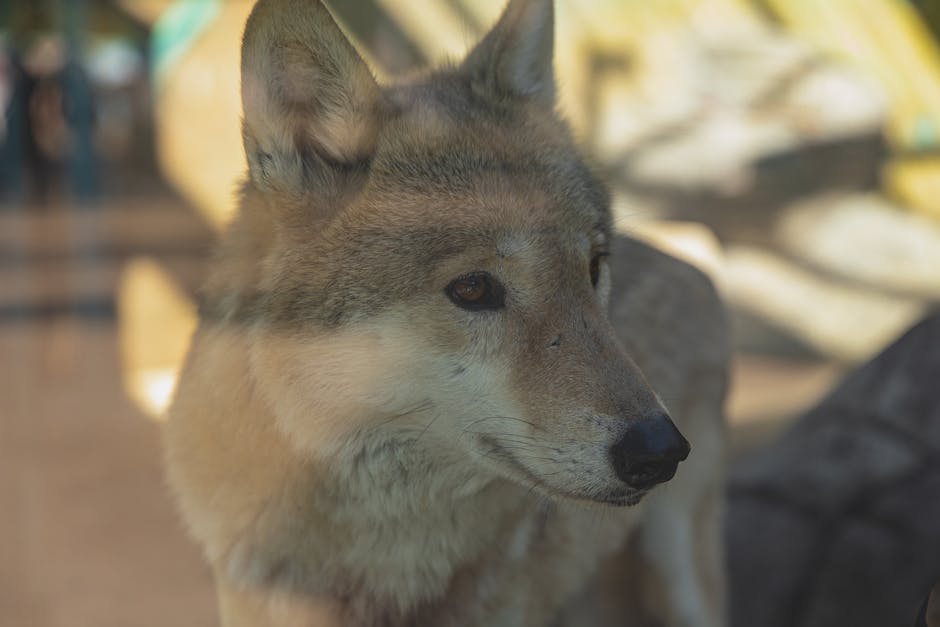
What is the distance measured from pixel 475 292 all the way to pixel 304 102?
0.52 metres

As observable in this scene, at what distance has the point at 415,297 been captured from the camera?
2094mm

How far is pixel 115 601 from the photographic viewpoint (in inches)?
180

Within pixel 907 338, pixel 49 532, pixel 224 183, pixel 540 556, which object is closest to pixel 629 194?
pixel 224 183

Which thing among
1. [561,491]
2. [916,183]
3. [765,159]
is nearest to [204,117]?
[765,159]

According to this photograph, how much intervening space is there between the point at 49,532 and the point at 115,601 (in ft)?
2.48

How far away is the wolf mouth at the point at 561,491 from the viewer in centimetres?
200

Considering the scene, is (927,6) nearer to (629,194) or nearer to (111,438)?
(629,194)

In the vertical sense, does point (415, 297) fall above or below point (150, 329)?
above

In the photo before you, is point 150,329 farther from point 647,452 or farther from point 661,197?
point 647,452

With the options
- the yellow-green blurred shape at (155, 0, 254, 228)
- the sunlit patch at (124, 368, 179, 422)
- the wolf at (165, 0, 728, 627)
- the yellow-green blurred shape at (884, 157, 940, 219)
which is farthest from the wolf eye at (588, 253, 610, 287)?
the yellow-green blurred shape at (884, 157, 940, 219)

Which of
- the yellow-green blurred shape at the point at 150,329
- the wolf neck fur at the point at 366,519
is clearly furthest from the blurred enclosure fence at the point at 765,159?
the wolf neck fur at the point at 366,519

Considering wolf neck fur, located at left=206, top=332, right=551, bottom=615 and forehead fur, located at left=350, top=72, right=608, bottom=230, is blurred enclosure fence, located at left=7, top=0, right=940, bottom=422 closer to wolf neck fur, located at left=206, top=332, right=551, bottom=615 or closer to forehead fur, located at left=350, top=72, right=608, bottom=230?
forehead fur, located at left=350, top=72, right=608, bottom=230

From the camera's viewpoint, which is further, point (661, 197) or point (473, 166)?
point (661, 197)

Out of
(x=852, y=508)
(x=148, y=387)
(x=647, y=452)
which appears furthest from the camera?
(x=148, y=387)
